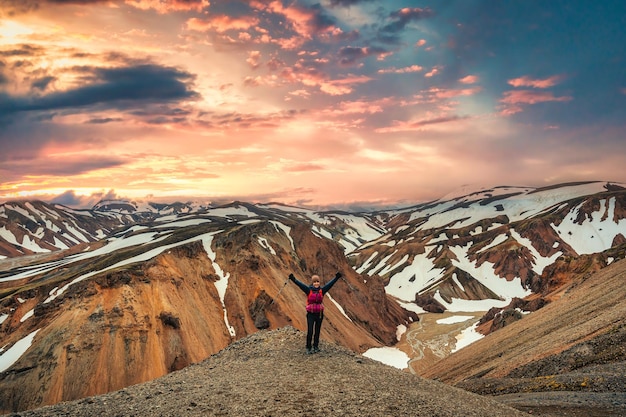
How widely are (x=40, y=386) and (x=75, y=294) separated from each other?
15.7 meters

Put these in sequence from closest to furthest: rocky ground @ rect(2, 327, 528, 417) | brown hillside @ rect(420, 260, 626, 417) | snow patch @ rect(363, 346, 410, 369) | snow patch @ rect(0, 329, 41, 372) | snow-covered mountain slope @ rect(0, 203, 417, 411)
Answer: rocky ground @ rect(2, 327, 528, 417) < brown hillside @ rect(420, 260, 626, 417) < snow-covered mountain slope @ rect(0, 203, 417, 411) < snow patch @ rect(0, 329, 41, 372) < snow patch @ rect(363, 346, 410, 369)

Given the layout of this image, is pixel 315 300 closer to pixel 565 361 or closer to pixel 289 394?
pixel 289 394

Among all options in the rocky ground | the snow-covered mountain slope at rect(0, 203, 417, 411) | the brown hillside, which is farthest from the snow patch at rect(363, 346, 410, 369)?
the rocky ground

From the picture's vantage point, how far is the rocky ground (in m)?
12.0

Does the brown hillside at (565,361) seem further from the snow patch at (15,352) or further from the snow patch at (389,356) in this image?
the snow patch at (15,352)

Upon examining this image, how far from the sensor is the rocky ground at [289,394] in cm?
1205

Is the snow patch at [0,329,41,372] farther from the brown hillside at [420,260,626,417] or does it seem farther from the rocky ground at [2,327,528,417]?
the brown hillside at [420,260,626,417]

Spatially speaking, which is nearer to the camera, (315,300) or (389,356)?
(315,300)

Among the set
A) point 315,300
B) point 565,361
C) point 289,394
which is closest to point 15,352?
point 315,300

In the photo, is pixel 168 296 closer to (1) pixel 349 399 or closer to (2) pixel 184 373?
(2) pixel 184 373

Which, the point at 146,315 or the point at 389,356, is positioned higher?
the point at 146,315

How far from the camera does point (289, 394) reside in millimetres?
13109

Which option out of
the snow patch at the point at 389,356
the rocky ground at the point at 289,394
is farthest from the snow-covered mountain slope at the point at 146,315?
the rocky ground at the point at 289,394

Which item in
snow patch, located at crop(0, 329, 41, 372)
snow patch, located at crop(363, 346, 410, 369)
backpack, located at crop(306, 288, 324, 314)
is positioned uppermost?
backpack, located at crop(306, 288, 324, 314)
